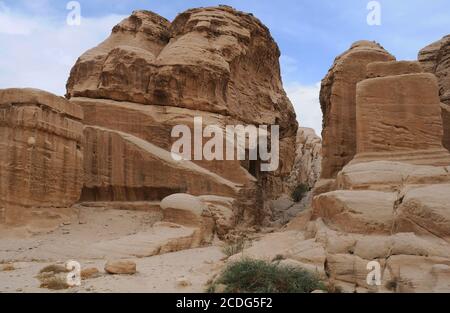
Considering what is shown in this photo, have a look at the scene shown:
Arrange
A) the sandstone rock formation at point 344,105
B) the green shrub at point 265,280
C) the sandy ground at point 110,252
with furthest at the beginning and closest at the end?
the sandstone rock formation at point 344,105
the sandy ground at point 110,252
the green shrub at point 265,280

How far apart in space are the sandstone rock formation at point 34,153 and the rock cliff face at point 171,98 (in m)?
2.15

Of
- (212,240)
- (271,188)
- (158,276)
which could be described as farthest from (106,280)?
(271,188)

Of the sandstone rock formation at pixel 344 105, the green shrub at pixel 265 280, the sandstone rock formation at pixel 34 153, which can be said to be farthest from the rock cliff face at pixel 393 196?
the sandstone rock formation at pixel 34 153

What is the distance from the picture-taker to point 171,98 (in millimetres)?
22422

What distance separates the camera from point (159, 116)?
2161 centimetres

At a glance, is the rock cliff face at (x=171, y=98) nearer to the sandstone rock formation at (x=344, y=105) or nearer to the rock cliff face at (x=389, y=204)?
the sandstone rock formation at (x=344, y=105)

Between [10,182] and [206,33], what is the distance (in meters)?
13.4

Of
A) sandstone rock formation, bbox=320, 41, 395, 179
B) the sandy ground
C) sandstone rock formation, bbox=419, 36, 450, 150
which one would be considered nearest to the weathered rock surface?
sandstone rock formation, bbox=320, 41, 395, 179

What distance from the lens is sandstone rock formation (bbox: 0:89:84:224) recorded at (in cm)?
1466

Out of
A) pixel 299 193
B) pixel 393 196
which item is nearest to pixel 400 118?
pixel 393 196

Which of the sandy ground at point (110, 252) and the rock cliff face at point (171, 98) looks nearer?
the sandy ground at point (110, 252)

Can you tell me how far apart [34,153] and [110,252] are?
4.51 meters

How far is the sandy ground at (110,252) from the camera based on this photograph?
30.2 feet
